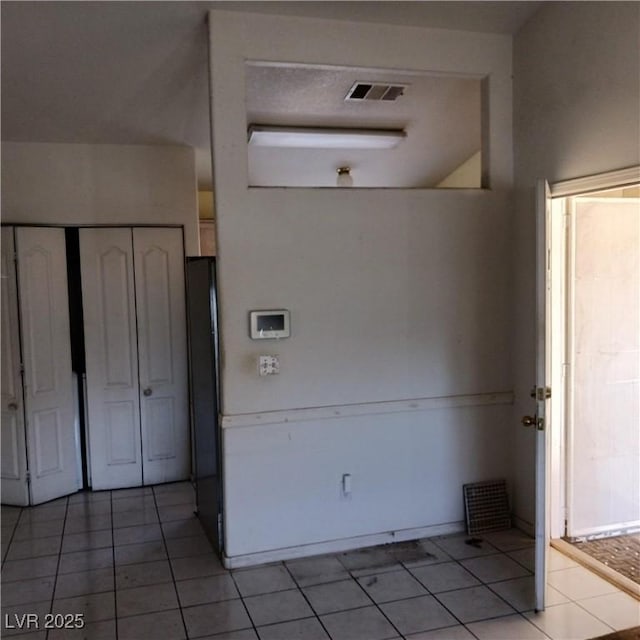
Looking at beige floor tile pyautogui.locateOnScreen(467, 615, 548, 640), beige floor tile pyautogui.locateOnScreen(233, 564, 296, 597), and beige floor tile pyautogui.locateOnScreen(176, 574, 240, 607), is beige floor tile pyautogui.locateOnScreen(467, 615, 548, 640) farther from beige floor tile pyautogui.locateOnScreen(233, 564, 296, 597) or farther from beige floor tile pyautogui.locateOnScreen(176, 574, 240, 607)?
beige floor tile pyautogui.locateOnScreen(176, 574, 240, 607)

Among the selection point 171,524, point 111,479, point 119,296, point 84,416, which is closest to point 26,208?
point 119,296

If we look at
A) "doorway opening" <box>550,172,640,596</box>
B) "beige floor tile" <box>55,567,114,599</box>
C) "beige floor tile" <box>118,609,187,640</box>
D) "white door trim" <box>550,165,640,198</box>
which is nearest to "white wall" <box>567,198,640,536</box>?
"doorway opening" <box>550,172,640,596</box>

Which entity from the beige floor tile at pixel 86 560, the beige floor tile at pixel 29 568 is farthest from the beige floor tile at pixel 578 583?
the beige floor tile at pixel 29 568

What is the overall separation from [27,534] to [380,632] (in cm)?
237

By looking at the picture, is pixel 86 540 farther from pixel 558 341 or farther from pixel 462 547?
pixel 558 341

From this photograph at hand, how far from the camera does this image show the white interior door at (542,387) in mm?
2770

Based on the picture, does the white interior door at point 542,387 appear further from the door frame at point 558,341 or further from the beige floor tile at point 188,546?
the beige floor tile at point 188,546

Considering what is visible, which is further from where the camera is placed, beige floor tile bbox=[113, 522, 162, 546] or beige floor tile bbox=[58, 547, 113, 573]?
beige floor tile bbox=[113, 522, 162, 546]

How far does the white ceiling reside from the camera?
9.87 feet

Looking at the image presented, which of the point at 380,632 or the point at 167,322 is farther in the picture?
the point at 167,322

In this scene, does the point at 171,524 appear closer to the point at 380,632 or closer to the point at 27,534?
the point at 27,534

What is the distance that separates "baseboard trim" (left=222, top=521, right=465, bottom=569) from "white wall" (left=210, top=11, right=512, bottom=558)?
35 mm

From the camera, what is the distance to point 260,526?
334 cm

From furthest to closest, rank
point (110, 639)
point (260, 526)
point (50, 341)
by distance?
point (50, 341)
point (260, 526)
point (110, 639)
